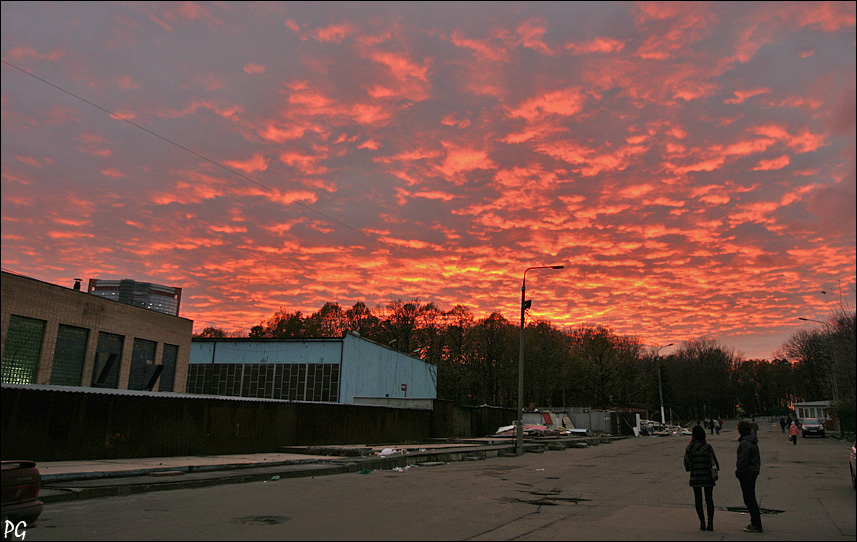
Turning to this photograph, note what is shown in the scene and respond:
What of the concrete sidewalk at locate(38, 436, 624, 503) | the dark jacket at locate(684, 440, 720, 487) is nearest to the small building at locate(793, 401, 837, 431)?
the concrete sidewalk at locate(38, 436, 624, 503)

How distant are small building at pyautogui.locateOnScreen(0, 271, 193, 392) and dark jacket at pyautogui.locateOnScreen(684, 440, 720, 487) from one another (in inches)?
1189

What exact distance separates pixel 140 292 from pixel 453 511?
93.9 meters

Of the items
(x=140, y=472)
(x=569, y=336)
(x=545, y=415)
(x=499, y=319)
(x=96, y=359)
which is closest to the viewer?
(x=140, y=472)

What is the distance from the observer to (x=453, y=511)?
10.2 metres

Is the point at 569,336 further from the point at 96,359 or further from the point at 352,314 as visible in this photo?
the point at 96,359

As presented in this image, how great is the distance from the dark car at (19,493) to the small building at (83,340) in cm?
2435

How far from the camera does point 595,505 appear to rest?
446 inches

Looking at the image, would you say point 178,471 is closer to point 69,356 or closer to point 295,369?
point 69,356

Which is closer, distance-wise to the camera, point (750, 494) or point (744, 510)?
point (750, 494)

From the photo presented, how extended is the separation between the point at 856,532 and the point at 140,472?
49.4ft

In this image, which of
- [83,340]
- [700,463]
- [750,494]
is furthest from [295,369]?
[750,494]

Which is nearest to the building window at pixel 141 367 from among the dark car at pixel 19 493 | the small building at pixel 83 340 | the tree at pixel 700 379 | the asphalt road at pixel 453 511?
the small building at pixel 83 340

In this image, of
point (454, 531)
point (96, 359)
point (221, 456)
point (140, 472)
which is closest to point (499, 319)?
point (96, 359)

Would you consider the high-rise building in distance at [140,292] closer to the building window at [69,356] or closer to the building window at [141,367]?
the building window at [141,367]
